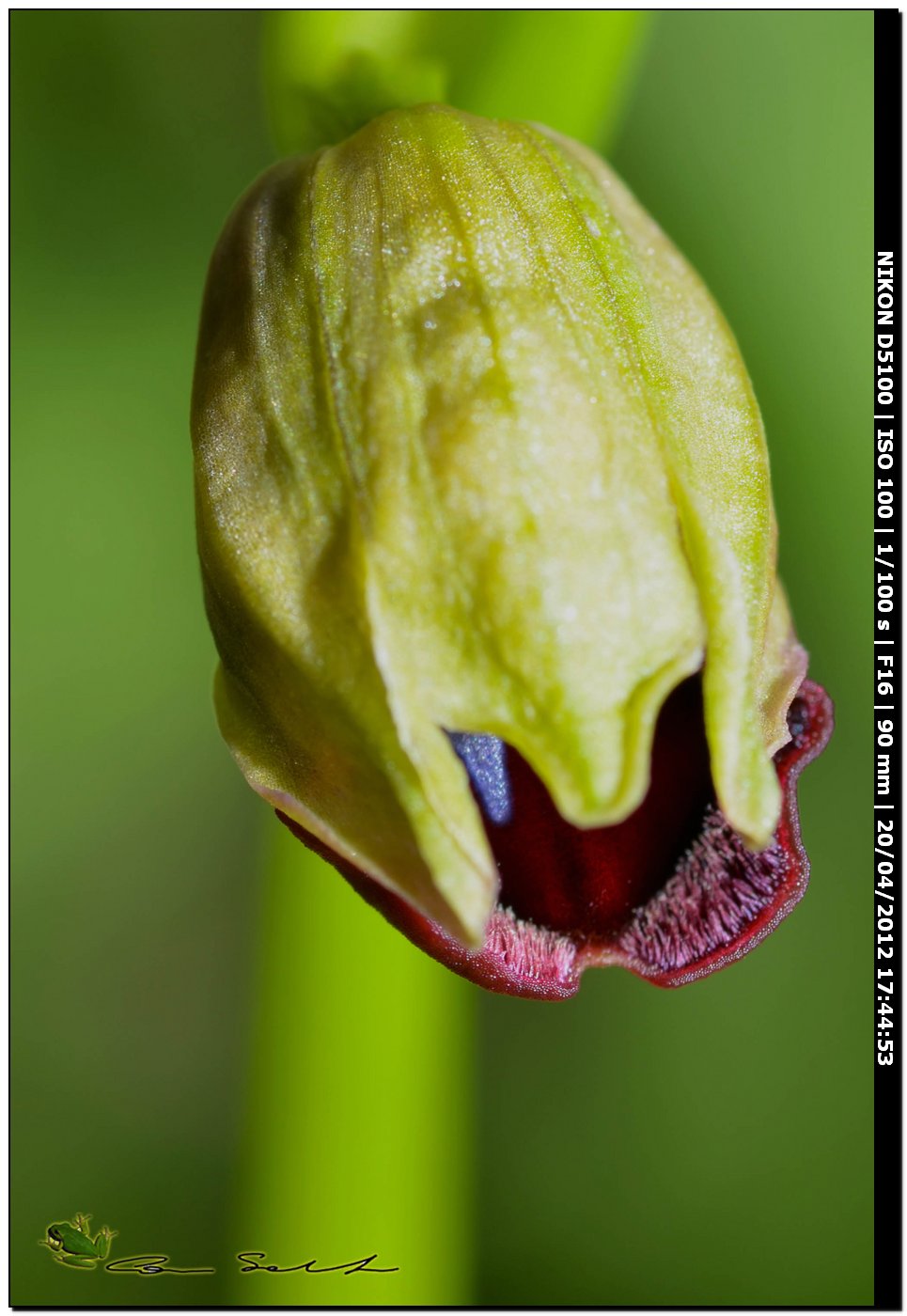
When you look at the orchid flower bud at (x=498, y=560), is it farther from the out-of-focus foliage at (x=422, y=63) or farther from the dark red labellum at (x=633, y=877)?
the out-of-focus foliage at (x=422, y=63)

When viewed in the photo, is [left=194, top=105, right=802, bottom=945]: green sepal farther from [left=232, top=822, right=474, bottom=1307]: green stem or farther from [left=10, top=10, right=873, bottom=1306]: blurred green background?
[left=10, top=10, right=873, bottom=1306]: blurred green background

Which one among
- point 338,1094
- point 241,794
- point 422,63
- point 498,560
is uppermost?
point 422,63

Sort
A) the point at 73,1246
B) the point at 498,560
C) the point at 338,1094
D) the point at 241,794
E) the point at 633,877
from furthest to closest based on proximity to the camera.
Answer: the point at 241,794
the point at 73,1246
the point at 338,1094
the point at 633,877
the point at 498,560

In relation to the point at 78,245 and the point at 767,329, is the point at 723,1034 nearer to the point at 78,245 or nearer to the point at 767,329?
the point at 767,329

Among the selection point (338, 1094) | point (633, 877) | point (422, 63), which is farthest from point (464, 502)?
point (338, 1094)

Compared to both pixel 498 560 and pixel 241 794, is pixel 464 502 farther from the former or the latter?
pixel 241 794

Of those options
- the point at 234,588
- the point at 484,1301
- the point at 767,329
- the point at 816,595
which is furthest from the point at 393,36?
the point at 484,1301
